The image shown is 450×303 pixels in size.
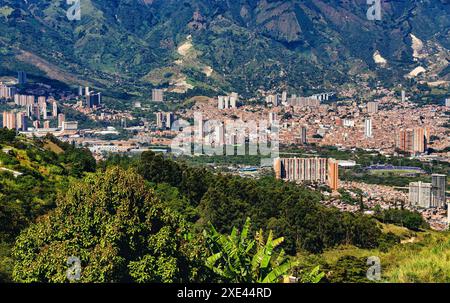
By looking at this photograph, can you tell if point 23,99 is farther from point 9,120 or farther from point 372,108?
point 372,108

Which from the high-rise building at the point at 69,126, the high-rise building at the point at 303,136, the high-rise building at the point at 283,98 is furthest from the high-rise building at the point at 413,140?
the high-rise building at the point at 283,98

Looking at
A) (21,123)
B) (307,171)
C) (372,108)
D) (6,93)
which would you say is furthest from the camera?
(6,93)

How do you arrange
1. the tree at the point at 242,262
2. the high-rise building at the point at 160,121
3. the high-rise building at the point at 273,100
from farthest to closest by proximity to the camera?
1. the high-rise building at the point at 273,100
2. the high-rise building at the point at 160,121
3. the tree at the point at 242,262

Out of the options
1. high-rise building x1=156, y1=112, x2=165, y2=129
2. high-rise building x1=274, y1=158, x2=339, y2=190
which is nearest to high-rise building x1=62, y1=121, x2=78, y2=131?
high-rise building x1=156, y1=112, x2=165, y2=129

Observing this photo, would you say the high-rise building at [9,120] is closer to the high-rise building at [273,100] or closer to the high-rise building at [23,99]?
the high-rise building at [23,99]

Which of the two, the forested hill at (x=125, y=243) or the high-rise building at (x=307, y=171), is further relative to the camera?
the high-rise building at (x=307, y=171)

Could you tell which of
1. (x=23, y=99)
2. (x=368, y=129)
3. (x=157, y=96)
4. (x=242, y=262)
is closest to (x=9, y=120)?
(x=23, y=99)
